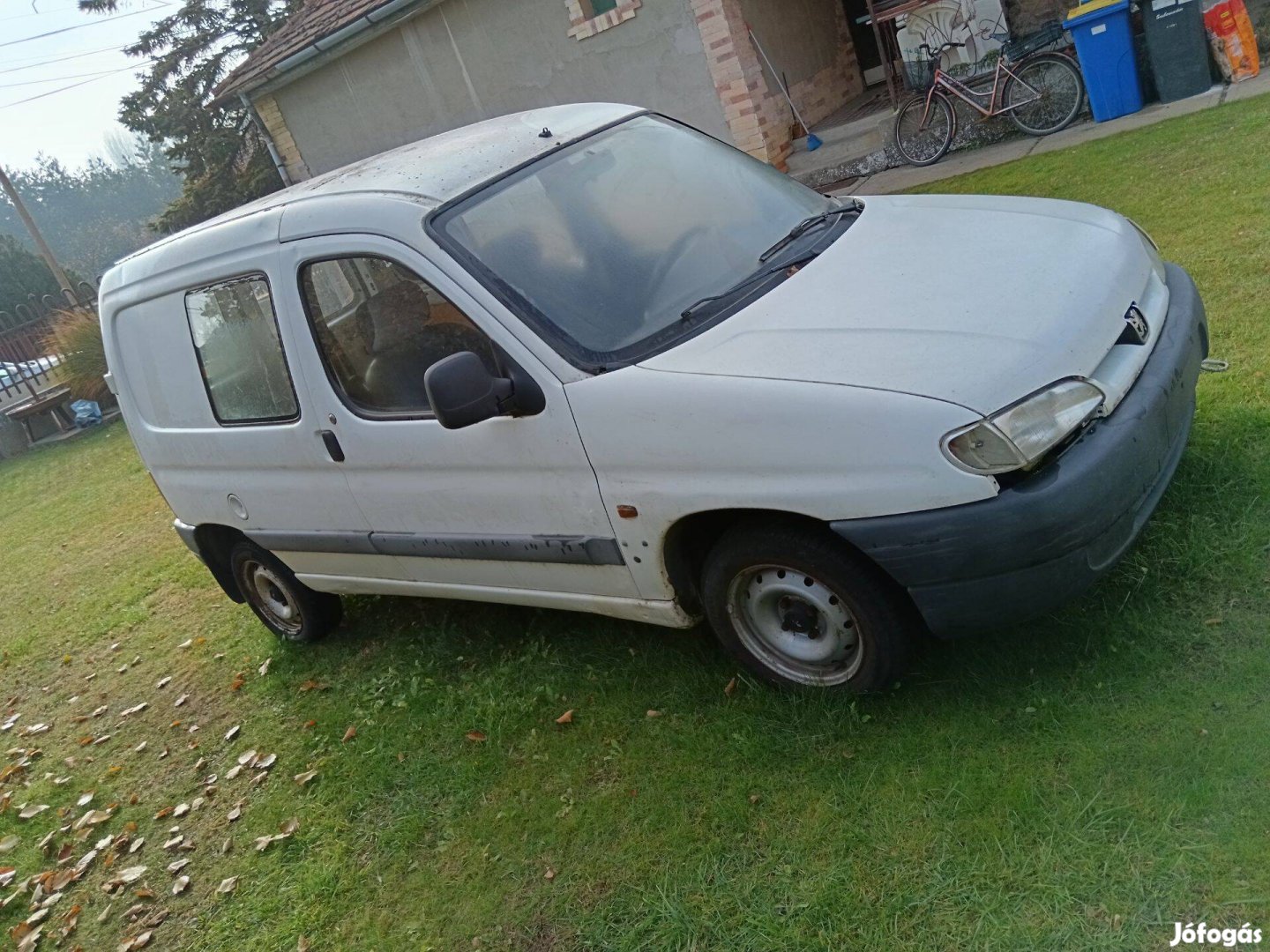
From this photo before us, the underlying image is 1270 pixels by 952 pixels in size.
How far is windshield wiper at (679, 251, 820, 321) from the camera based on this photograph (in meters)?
3.36

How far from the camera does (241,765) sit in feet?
14.9

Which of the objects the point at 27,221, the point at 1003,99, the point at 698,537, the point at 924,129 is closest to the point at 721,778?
the point at 698,537

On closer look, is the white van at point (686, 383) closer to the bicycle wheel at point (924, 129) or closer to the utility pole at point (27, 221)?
the bicycle wheel at point (924, 129)

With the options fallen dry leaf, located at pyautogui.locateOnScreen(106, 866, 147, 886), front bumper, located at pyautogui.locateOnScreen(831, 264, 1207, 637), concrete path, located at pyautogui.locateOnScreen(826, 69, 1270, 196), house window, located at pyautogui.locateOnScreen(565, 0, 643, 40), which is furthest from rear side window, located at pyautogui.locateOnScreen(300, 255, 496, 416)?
house window, located at pyautogui.locateOnScreen(565, 0, 643, 40)

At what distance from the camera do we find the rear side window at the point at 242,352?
163 inches

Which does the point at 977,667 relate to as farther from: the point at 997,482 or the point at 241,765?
the point at 241,765

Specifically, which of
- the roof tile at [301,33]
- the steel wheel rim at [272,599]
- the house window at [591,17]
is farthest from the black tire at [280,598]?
the roof tile at [301,33]

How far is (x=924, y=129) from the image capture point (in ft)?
35.6

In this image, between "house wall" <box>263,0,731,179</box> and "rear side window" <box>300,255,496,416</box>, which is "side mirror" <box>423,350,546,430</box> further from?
"house wall" <box>263,0,731,179</box>

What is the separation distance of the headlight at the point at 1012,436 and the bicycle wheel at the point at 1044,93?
28.2ft

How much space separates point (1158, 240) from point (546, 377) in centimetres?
475

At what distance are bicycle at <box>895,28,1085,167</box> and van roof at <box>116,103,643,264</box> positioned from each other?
7.23 meters

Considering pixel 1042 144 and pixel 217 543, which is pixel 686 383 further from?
pixel 1042 144

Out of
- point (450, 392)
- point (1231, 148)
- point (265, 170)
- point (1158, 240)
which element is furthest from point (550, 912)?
point (265, 170)
